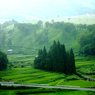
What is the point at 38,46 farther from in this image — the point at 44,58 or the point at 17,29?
the point at 44,58

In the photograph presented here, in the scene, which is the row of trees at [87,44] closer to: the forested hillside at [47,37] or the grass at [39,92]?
the forested hillside at [47,37]

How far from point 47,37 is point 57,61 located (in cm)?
5122

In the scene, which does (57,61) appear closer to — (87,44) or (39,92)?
(39,92)

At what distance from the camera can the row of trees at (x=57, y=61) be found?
57.1m

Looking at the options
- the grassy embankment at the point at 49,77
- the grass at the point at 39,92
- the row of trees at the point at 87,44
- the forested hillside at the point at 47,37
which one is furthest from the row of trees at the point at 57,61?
the forested hillside at the point at 47,37

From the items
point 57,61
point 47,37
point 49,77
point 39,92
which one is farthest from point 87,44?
point 39,92

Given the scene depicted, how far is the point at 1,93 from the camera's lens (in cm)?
3500

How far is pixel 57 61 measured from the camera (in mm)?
59094

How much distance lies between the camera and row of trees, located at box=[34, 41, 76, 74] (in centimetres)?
5708

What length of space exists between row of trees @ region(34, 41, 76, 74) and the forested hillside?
25.2 m

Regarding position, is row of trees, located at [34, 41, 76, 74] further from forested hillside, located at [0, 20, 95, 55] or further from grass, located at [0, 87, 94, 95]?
forested hillside, located at [0, 20, 95, 55]

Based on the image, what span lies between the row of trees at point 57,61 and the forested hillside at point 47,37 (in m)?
25.2

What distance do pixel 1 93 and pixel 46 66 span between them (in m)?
26.4

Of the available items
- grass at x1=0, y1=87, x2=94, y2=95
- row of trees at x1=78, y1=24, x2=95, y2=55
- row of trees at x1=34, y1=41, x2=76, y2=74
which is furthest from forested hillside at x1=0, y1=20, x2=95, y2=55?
grass at x1=0, y1=87, x2=94, y2=95
